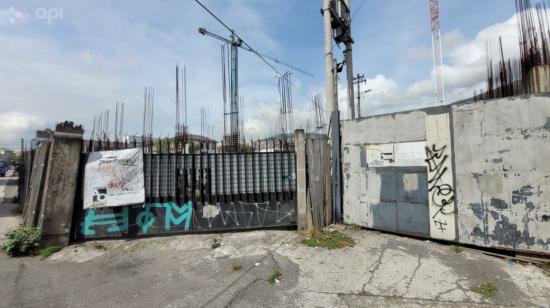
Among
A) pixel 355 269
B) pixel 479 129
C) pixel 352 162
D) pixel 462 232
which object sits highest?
pixel 479 129

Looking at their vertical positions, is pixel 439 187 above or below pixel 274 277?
above

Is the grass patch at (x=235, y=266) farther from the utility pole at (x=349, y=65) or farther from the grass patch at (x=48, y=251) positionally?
the utility pole at (x=349, y=65)

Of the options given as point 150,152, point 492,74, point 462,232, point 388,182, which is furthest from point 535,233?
point 150,152

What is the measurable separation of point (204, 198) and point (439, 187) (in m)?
5.01

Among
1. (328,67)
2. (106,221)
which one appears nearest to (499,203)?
(328,67)

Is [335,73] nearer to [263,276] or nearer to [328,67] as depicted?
[328,67]

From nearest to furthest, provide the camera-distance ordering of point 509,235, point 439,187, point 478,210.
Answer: point 509,235 < point 478,210 < point 439,187

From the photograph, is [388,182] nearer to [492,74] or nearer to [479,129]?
[479,129]

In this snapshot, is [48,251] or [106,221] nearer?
[48,251]

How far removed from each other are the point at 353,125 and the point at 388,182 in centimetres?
158

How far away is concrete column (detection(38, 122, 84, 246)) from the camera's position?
16.4 ft

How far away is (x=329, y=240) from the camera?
5.29 metres

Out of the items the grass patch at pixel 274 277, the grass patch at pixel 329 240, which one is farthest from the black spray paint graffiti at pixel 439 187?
the grass patch at pixel 274 277

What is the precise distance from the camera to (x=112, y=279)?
393 centimetres
